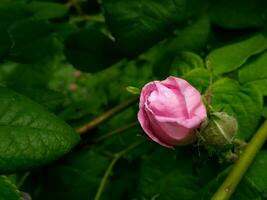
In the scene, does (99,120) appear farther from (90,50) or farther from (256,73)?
(256,73)

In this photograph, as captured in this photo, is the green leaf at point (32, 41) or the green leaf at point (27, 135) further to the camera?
the green leaf at point (32, 41)

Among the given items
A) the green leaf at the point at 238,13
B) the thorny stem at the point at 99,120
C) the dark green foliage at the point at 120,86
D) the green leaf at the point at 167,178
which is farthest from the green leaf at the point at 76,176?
the green leaf at the point at 238,13

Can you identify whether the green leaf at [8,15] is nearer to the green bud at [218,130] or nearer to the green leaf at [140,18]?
the green leaf at [140,18]

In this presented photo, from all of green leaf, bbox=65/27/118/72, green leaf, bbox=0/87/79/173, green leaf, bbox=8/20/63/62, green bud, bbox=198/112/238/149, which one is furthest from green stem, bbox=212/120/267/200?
green leaf, bbox=8/20/63/62

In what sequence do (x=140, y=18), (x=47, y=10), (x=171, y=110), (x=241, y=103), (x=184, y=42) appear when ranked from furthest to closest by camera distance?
(x=47, y=10) → (x=184, y=42) → (x=140, y=18) → (x=241, y=103) → (x=171, y=110)

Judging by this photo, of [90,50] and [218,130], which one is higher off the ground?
[218,130]

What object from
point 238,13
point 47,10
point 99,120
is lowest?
point 99,120

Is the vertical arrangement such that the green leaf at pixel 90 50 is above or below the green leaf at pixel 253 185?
below

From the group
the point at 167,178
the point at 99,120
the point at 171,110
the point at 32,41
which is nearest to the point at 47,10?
the point at 32,41
